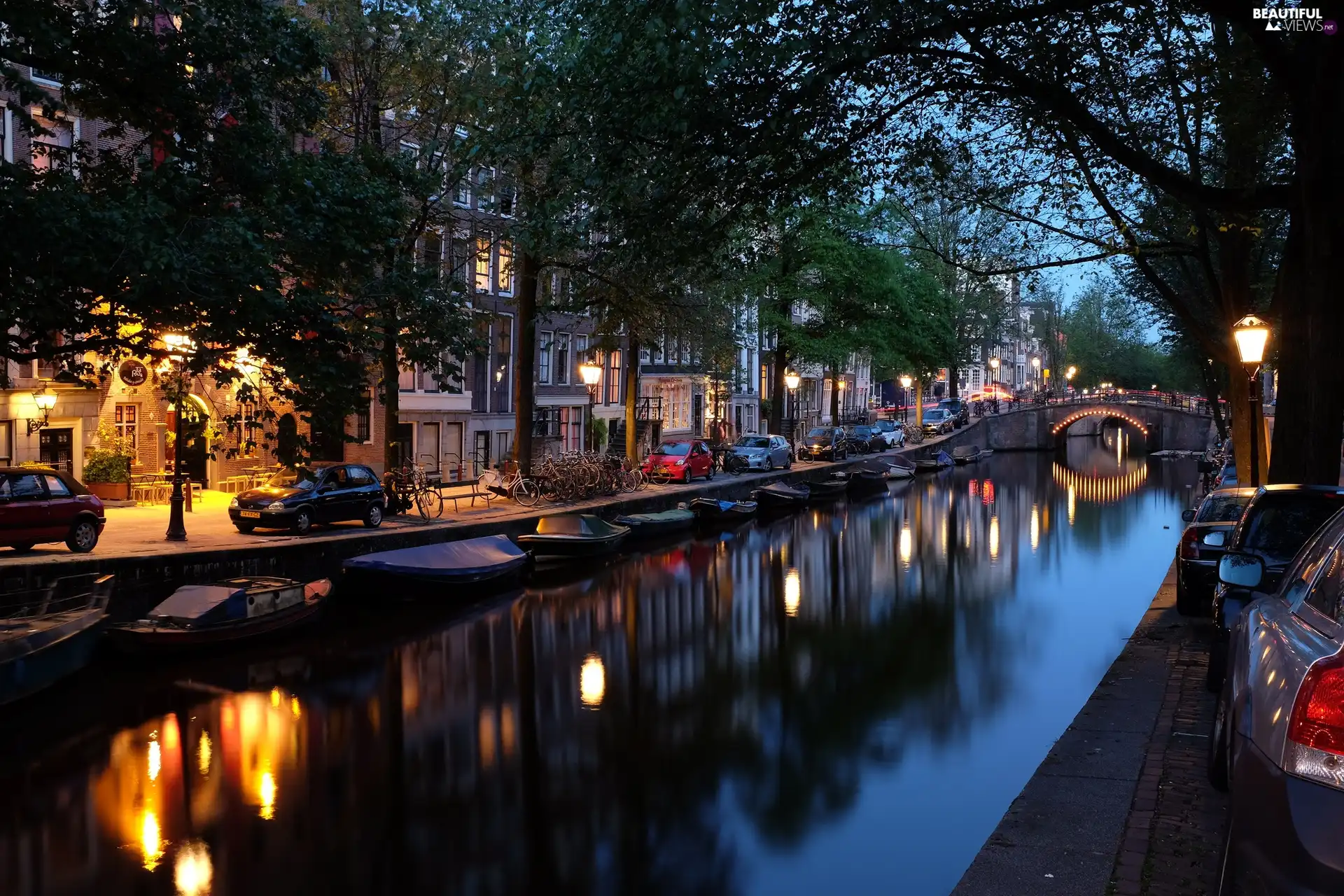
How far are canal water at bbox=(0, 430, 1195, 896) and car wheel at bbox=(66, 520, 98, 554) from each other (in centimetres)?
390

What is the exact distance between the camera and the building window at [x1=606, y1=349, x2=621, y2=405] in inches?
2060

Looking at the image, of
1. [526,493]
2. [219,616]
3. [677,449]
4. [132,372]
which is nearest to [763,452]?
[677,449]

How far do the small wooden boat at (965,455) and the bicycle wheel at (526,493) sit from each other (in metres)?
42.6

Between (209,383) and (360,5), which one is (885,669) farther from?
(209,383)

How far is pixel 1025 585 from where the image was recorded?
28.4 m

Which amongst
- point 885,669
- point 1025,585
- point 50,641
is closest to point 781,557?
point 1025,585

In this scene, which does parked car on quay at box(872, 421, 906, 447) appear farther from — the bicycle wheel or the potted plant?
the potted plant

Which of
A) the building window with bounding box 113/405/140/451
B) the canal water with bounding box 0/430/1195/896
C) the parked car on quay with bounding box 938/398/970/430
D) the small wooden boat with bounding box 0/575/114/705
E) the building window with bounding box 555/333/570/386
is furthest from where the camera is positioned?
the parked car on quay with bounding box 938/398/970/430

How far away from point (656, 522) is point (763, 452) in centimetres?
1604

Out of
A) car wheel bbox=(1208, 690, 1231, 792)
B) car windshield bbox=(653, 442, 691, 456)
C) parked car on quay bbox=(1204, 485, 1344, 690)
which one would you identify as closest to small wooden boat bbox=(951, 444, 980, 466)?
car windshield bbox=(653, 442, 691, 456)

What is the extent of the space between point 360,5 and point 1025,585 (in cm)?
2095

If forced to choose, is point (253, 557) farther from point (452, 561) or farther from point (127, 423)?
point (127, 423)

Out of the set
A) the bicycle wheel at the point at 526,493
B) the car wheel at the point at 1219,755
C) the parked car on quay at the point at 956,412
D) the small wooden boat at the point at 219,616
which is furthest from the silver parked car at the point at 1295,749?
the parked car on quay at the point at 956,412

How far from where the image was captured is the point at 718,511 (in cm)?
3778
